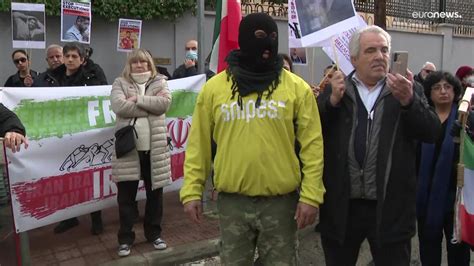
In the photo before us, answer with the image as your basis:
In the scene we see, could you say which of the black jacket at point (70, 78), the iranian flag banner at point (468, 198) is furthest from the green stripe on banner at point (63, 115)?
the iranian flag banner at point (468, 198)

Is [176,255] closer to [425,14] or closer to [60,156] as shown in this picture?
[60,156]

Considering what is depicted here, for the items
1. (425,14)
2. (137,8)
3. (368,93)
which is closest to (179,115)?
(368,93)

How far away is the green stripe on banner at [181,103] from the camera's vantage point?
Result: 5.46 meters

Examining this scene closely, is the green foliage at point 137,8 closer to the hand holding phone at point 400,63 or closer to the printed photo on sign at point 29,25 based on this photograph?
the printed photo on sign at point 29,25

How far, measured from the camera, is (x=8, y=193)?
4000 millimetres

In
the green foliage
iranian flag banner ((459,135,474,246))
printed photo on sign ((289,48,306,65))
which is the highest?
the green foliage

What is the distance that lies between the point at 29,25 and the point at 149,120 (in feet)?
8.11

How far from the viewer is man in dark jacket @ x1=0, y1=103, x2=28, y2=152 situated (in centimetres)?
298

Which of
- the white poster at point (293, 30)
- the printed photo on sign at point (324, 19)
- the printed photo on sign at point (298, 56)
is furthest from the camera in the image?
the printed photo on sign at point (298, 56)

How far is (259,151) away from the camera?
8.59 ft

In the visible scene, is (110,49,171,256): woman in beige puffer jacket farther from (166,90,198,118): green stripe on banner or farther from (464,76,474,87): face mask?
(464,76,474,87): face mask

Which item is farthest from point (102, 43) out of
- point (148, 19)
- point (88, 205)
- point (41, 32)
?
point (88, 205)

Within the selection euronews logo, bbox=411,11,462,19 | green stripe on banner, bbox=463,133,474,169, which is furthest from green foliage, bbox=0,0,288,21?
euronews logo, bbox=411,11,462,19

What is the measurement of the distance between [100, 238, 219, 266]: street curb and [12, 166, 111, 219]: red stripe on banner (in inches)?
28.3
